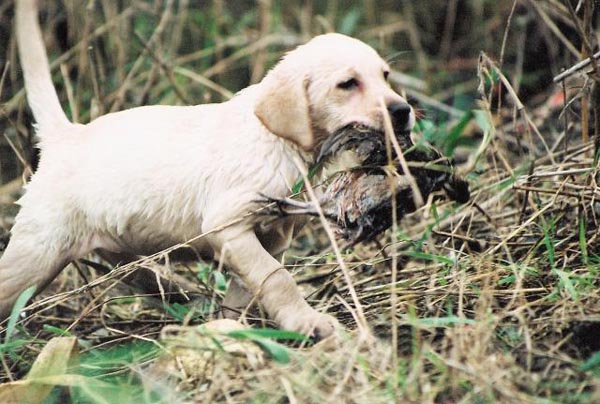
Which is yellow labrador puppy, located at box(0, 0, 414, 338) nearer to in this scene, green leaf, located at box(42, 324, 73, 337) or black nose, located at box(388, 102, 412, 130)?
black nose, located at box(388, 102, 412, 130)

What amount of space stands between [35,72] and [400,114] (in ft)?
6.12

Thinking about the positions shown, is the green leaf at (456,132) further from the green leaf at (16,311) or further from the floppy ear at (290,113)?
the green leaf at (16,311)

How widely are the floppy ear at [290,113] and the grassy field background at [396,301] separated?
0.48 meters

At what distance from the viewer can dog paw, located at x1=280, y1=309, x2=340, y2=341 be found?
10.7 feet

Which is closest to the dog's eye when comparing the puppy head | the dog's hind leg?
the puppy head

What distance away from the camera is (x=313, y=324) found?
10.8 feet

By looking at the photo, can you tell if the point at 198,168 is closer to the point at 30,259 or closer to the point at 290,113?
the point at 290,113

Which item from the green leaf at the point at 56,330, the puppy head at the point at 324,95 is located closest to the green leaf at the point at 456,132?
the puppy head at the point at 324,95

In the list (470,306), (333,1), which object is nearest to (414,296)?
(470,306)

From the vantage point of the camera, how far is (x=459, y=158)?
19.7 feet

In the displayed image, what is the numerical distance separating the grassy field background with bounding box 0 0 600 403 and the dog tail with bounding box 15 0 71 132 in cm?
50

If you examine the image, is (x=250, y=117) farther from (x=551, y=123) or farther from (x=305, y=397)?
(x=551, y=123)

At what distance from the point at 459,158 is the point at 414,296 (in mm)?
2601

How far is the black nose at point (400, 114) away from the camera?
3440 mm
